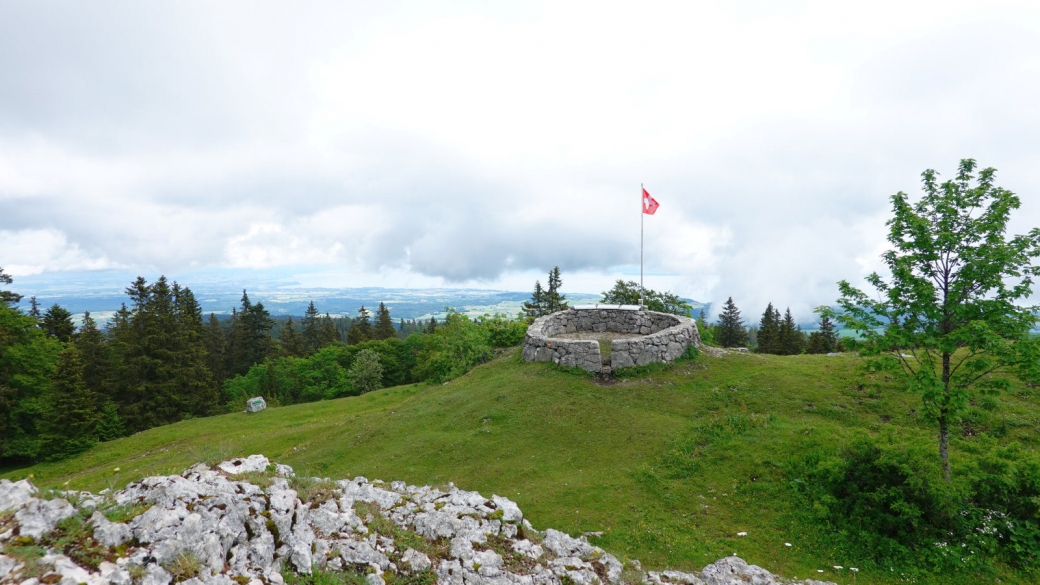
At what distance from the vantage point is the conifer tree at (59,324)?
41.5 m

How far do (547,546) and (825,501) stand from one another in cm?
735

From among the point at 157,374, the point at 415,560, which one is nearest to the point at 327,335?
the point at 157,374

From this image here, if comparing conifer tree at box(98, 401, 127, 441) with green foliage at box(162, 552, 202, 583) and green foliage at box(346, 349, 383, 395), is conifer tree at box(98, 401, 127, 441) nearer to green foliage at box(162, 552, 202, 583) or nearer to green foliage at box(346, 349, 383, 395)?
green foliage at box(346, 349, 383, 395)

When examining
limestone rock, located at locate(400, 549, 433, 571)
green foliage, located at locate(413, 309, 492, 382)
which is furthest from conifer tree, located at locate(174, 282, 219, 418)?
limestone rock, located at locate(400, 549, 433, 571)

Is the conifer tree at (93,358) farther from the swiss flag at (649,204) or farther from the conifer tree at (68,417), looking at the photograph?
the swiss flag at (649,204)

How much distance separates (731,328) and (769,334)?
11.0m

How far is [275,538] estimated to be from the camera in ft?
20.6

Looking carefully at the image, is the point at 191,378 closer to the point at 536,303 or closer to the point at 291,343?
the point at 291,343

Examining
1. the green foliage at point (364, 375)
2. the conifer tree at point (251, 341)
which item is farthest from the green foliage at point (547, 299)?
the conifer tree at point (251, 341)

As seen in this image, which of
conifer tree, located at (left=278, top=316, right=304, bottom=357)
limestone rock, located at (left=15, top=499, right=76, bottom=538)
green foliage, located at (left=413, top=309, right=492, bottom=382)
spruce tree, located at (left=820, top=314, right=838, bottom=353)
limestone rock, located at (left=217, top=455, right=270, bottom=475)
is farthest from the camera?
conifer tree, located at (left=278, top=316, right=304, bottom=357)

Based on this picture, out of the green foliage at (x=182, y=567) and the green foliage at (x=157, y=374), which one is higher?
the green foliage at (x=182, y=567)

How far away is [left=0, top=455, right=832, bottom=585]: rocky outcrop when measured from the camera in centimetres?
456

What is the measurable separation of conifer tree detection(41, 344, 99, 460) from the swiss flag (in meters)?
38.6

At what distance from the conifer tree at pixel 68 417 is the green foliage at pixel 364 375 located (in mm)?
21264
